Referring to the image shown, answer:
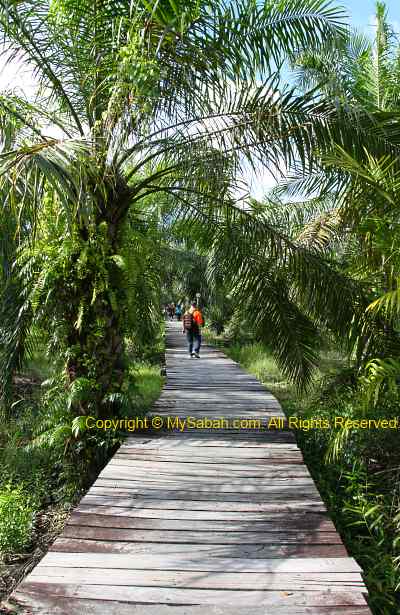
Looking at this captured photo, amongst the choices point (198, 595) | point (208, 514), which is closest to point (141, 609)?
point (198, 595)

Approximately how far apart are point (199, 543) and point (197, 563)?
0.23 meters

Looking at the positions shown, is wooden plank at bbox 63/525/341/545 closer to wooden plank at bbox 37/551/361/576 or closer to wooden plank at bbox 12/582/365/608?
wooden plank at bbox 37/551/361/576

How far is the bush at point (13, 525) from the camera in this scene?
4.03m

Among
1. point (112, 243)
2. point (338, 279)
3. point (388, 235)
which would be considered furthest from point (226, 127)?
point (388, 235)

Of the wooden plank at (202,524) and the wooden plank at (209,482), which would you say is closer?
the wooden plank at (202,524)

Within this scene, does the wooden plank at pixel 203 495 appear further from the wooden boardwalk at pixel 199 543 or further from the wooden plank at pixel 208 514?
the wooden plank at pixel 208 514

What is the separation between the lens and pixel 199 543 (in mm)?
2824

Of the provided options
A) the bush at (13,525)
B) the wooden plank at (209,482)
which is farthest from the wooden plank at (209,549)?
the bush at (13,525)

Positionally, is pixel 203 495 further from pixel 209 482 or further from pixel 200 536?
pixel 200 536

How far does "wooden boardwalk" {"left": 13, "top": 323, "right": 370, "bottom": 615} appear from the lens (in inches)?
88.7

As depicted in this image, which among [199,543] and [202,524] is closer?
[199,543]

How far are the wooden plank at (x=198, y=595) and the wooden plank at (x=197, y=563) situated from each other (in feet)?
0.60

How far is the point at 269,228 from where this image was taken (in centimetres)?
602

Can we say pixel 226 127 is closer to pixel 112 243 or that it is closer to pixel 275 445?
pixel 112 243
